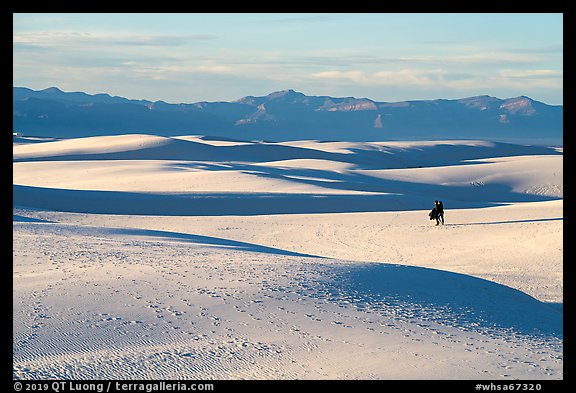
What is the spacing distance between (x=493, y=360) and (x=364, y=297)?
10.4 feet

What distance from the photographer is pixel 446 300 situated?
38.5ft

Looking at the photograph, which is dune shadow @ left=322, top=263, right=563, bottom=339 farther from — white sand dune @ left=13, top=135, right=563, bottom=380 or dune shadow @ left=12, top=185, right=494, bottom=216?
dune shadow @ left=12, top=185, right=494, bottom=216

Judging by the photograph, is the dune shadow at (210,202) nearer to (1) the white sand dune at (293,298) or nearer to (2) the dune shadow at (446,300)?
(1) the white sand dune at (293,298)

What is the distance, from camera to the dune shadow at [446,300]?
34.7 feet

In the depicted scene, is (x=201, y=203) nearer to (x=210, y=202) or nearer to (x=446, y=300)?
(x=210, y=202)

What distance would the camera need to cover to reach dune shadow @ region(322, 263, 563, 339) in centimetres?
1056

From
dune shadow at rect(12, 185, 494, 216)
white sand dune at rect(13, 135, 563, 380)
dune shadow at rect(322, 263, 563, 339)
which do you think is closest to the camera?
white sand dune at rect(13, 135, 563, 380)

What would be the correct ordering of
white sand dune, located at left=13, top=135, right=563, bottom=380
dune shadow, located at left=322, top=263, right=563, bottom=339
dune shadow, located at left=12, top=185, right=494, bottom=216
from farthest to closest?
dune shadow, located at left=12, top=185, right=494, bottom=216 < dune shadow, located at left=322, top=263, right=563, bottom=339 < white sand dune, located at left=13, top=135, right=563, bottom=380

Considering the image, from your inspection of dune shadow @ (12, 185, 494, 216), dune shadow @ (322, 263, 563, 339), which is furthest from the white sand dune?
dune shadow @ (12, 185, 494, 216)

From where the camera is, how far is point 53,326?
9125 mm

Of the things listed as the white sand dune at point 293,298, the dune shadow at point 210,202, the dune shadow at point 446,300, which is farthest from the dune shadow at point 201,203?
the dune shadow at point 446,300

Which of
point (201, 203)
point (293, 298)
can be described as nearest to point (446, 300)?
point (293, 298)
